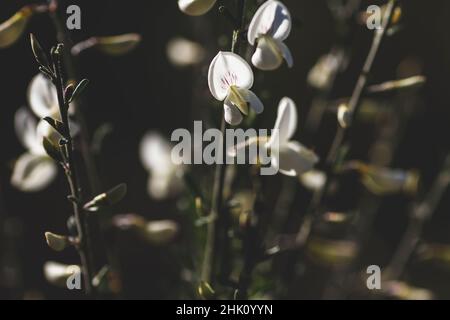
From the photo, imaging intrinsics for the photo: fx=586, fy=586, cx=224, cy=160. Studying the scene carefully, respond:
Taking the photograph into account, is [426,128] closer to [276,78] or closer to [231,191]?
[276,78]

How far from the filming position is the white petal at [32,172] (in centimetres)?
65

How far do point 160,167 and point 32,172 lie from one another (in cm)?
17

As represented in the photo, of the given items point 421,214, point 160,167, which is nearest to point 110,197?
point 160,167

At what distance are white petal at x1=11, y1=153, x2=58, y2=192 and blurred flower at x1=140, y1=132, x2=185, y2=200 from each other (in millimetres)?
136

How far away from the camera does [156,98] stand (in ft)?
3.75

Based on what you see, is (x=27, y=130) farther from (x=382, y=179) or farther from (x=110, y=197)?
(x=382, y=179)

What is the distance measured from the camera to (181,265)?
0.72 metres

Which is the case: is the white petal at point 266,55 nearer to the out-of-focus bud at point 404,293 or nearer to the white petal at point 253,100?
the white petal at point 253,100

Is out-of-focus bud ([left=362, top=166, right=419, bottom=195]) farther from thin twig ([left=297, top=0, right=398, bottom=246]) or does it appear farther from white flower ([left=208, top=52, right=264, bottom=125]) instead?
white flower ([left=208, top=52, right=264, bottom=125])

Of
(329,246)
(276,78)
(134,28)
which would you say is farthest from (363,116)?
(134,28)

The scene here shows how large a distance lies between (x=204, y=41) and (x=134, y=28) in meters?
0.37

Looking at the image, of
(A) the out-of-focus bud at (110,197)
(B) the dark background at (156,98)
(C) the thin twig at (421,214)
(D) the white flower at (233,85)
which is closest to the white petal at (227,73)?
(D) the white flower at (233,85)

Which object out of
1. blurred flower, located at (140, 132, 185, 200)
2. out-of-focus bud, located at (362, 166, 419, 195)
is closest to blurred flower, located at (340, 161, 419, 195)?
out-of-focus bud, located at (362, 166, 419, 195)

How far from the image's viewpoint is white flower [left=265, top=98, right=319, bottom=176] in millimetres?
573
